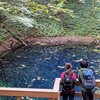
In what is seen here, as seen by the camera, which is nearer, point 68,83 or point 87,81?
point 87,81

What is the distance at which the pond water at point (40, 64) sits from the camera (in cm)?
1162

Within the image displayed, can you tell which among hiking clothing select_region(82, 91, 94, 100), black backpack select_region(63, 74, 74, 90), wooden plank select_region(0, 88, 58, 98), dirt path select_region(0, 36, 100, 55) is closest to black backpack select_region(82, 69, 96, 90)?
hiking clothing select_region(82, 91, 94, 100)

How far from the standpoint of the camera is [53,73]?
13055 mm

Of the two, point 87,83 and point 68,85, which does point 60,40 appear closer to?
point 68,85

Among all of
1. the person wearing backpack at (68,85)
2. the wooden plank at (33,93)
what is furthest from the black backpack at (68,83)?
the wooden plank at (33,93)

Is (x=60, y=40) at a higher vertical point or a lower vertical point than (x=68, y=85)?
lower

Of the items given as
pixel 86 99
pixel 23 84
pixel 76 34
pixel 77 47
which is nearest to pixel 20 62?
pixel 23 84

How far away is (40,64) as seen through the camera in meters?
14.9

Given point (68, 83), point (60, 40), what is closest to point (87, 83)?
point (68, 83)

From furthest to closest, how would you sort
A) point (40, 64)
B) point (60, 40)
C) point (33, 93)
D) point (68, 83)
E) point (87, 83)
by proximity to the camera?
point (60, 40), point (40, 64), point (68, 83), point (87, 83), point (33, 93)

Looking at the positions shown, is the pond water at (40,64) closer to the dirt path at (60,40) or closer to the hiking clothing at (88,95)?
the dirt path at (60,40)

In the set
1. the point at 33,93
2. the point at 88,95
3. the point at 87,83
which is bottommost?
the point at 88,95

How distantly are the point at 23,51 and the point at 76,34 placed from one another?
17.9 feet

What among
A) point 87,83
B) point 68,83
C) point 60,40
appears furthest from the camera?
point 60,40
